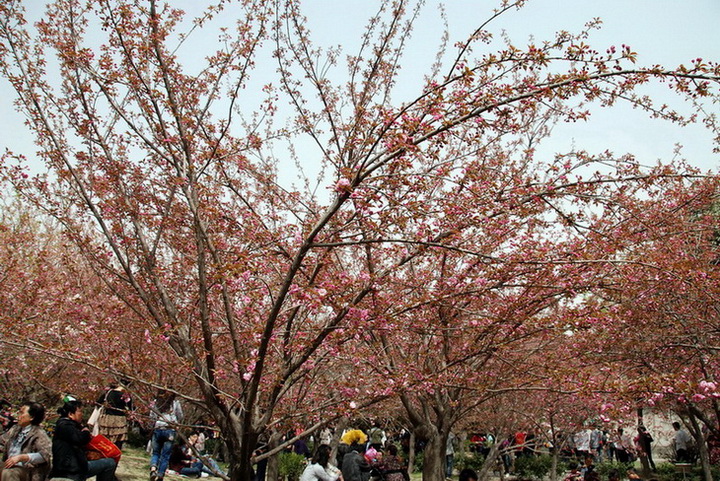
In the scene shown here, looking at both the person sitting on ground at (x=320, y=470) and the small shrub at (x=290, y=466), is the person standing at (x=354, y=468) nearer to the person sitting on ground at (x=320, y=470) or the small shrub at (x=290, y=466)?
the person sitting on ground at (x=320, y=470)

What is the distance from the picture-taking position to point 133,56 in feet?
17.3

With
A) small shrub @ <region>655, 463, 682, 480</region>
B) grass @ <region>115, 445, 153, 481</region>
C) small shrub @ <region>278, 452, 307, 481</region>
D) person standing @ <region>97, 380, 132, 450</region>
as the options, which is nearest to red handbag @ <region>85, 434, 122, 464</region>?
person standing @ <region>97, 380, 132, 450</region>

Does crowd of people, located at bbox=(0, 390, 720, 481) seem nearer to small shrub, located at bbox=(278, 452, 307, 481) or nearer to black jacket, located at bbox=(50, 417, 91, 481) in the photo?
black jacket, located at bbox=(50, 417, 91, 481)

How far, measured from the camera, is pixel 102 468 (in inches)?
239

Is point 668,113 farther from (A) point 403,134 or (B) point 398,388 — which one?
(B) point 398,388

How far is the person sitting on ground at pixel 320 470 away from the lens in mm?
7109

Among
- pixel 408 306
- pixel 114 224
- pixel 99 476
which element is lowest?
pixel 99 476

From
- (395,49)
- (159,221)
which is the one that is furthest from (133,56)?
(395,49)

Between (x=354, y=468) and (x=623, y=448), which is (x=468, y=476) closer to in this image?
(x=354, y=468)

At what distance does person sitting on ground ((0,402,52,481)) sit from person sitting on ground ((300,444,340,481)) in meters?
2.97

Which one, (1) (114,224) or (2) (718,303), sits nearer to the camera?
(1) (114,224)

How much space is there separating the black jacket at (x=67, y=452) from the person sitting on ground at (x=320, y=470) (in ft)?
8.75

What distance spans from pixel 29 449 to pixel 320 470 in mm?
3292

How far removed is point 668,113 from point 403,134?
6.69 ft
